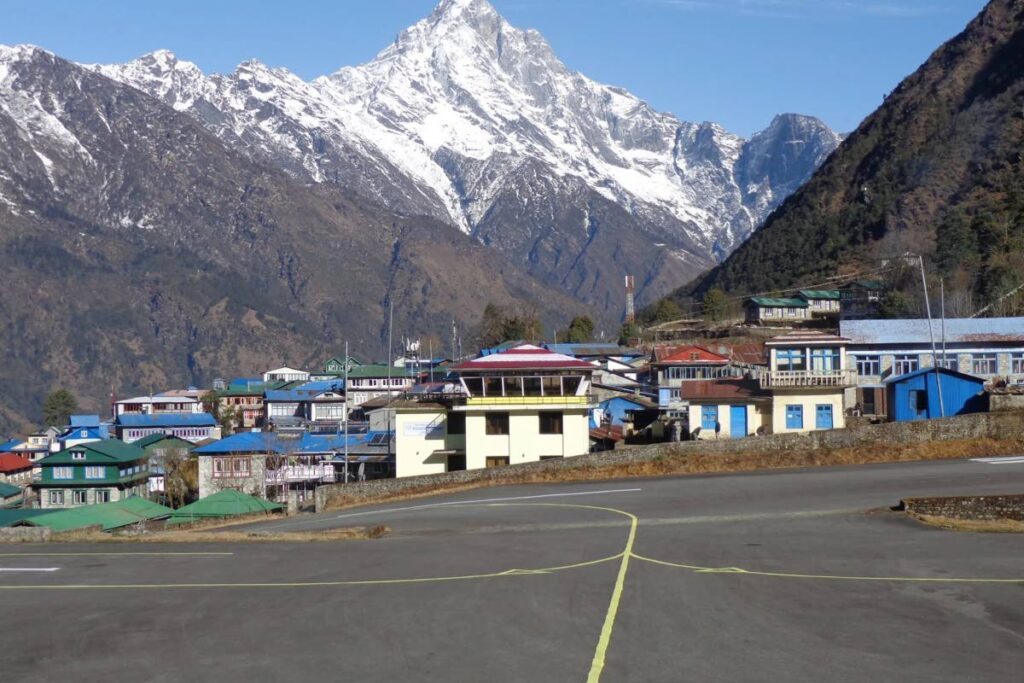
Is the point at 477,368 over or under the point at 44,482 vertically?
over

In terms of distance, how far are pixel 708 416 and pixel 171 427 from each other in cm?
7613

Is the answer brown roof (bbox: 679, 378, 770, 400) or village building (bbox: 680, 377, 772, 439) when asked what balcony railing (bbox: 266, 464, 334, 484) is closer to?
brown roof (bbox: 679, 378, 770, 400)

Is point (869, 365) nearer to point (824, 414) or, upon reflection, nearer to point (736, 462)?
point (824, 414)

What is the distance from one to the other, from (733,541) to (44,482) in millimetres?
65900

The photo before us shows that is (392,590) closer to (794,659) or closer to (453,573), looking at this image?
(453,573)

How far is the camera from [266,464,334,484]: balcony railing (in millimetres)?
77125

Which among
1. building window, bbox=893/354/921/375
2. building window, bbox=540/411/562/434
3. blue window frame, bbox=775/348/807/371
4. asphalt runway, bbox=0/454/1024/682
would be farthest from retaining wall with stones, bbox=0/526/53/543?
building window, bbox=893/354/921/375

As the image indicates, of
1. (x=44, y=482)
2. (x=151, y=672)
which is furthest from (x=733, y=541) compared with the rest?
(x=44, y=482)

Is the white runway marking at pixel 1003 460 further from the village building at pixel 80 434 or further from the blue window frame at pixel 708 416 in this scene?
the village building at pixel 80 434

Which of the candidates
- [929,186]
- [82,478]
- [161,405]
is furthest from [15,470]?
[929,186]

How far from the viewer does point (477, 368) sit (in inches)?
2057

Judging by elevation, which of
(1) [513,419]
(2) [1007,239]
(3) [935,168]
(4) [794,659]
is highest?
(3) [935,168]

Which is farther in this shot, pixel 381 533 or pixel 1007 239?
pixel 1007 239

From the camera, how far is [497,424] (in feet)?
174
